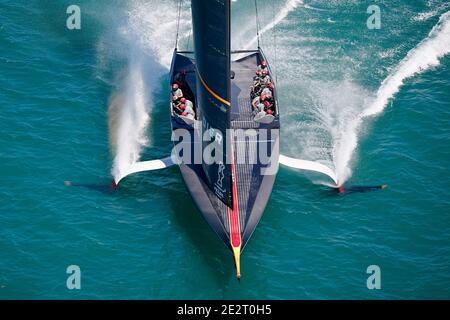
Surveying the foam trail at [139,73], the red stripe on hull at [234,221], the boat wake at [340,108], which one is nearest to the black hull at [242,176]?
the red stripe on hull at [234,221]

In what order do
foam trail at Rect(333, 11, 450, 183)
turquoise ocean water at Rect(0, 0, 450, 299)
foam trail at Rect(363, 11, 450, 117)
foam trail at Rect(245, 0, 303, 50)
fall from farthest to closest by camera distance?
foam trail at Rect(245, 0, 303, 50) → foam trail at Rect(363, 11, 450, 117) → foam trail at Rect(333, 11, 450, 183) → turquoise ocean water at Rect(0, 0, 450, 299)

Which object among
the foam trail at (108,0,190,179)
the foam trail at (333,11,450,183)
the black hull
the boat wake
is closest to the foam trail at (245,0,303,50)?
the boat wake

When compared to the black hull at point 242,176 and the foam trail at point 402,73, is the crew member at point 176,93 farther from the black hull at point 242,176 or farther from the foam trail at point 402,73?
the foam trail at point 402,73

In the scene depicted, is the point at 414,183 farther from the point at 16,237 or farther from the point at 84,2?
the point at 84,2

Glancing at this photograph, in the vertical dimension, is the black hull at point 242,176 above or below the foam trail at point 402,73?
below

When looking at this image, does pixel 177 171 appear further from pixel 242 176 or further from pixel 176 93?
pixel 242 176

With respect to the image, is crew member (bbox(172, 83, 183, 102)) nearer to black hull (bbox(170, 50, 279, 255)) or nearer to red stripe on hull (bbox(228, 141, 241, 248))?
black hull (bbox(170, 50, 279, 255))

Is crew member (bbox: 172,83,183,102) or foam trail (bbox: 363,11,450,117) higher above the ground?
foam trail (bbox: 363,11,450,117)
